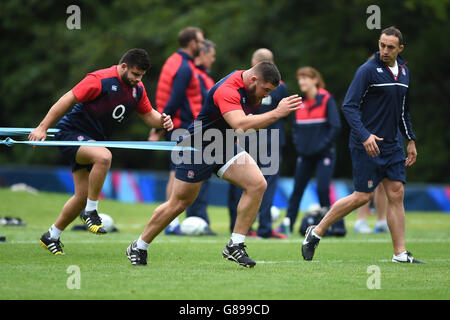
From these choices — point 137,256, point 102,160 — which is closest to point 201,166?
point 137,256

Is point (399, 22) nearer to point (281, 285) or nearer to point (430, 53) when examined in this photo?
point (430, 53)

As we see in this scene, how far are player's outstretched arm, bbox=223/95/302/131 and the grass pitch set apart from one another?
1344 mm

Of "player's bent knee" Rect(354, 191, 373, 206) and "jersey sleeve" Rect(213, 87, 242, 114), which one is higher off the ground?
"jersey sleeve" Rect(213, 87, 242, 114)

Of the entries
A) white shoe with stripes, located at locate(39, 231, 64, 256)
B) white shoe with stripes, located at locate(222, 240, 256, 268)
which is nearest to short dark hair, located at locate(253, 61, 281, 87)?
white shoe with stripes, located at locate(222, 240, 256, 268)

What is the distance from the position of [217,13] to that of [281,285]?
1987 centimetres

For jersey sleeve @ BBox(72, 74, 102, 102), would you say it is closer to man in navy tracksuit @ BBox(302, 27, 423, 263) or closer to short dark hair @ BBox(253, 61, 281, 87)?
short dark hair @ BBox(253, 61, 281, 87)

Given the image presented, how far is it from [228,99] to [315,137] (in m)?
5.15

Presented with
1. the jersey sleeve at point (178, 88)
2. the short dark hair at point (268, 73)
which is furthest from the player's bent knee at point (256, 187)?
the jersey sleeve at point (178, 88)

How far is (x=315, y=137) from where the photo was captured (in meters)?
11.9

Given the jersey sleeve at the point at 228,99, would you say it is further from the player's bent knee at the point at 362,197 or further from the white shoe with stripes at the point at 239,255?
the player's bent knee at the point at 362,197

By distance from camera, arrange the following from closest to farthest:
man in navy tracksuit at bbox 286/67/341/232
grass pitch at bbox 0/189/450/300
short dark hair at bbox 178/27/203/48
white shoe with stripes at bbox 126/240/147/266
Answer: grass pitch at bbox 0/189/450/300, white shoe with stripes at bbox 126/240/147/266, short dark hair at bbox 178/27/203/48, man in navy tracksuit at bbox 286/67/341/232

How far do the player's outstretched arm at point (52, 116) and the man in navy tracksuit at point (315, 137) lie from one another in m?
5.03

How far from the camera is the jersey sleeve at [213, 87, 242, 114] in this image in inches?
274
